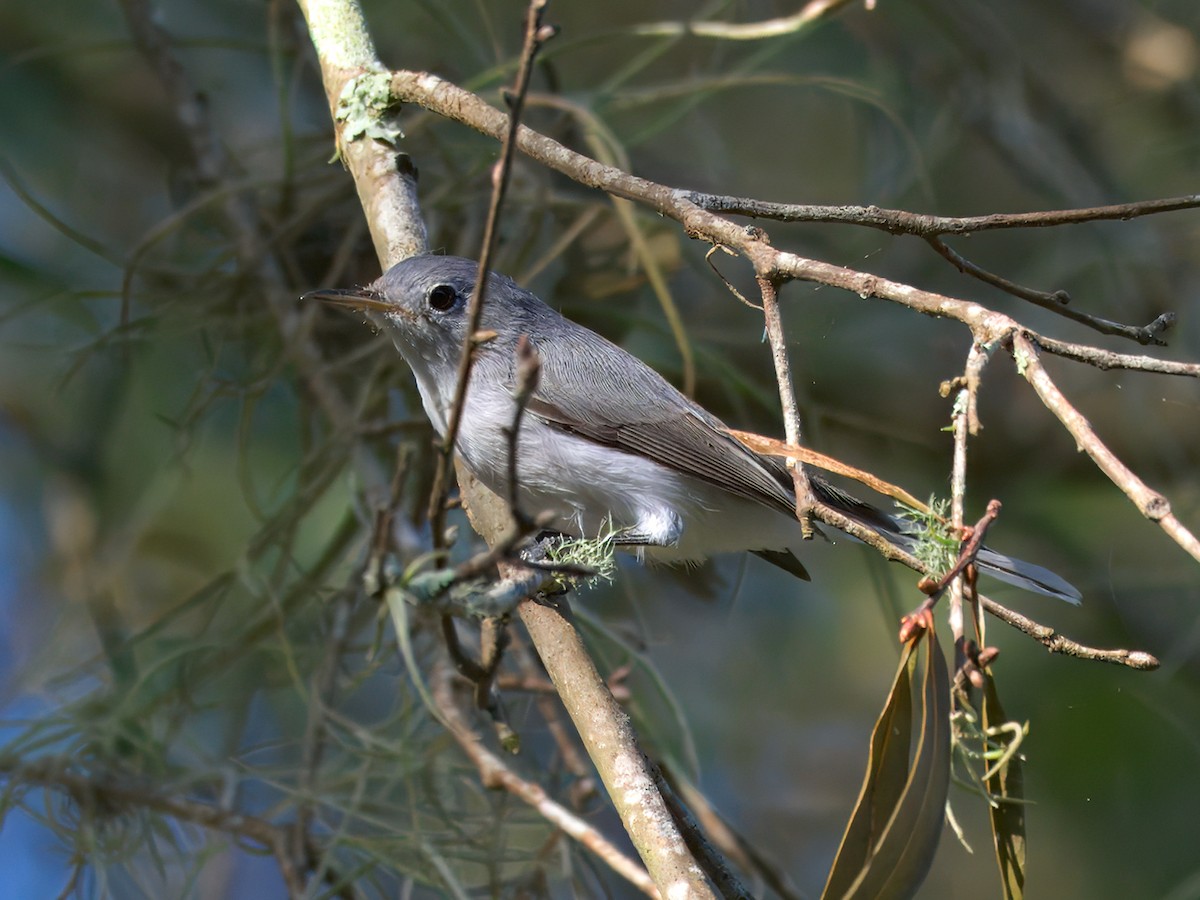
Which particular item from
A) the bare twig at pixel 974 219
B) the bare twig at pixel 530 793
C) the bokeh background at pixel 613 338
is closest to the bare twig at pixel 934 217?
the bare twig at pixel 974 219

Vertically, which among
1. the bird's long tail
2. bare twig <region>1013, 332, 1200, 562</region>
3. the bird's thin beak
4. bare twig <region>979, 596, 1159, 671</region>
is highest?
the bird's thin beak

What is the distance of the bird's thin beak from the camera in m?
1.78

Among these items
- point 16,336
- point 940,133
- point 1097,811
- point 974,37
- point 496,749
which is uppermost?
point 974,37

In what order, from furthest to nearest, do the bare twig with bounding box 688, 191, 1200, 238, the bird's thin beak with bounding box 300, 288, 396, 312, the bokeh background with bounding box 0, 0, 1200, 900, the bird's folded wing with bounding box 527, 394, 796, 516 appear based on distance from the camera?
the bokeh background with bounding box 0, 0, 1200, 900
the bird's folded wing with bounding box 527, 394, 796, 516
the bird's thin beak with bounding box 300, 288, 396, 312
the bare twig with bounding box 688, 191, 1200, 238

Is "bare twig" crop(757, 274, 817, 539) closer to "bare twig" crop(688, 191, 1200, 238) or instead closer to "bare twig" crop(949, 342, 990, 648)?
"bare twig" crop(688, 191, 1200, 238)

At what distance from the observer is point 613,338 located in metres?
2.81

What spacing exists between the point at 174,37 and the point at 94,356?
82 centimetres

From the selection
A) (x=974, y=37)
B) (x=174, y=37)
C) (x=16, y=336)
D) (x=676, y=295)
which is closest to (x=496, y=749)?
(x=676, y=295)

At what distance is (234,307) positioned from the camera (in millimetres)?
2639

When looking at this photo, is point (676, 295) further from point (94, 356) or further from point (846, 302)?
point (94, 356)

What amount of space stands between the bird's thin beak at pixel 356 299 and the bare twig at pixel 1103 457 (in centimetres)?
107

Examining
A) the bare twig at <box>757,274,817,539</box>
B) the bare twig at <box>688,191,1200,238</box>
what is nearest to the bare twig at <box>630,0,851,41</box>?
the bare twig at <box>688,191,1200,238</box>

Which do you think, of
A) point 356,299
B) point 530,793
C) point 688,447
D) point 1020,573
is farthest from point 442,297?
point 1020,573

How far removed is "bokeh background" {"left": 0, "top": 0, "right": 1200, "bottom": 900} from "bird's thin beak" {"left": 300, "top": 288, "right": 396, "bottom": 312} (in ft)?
1.47
